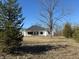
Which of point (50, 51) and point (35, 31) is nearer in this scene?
point (50, 51)

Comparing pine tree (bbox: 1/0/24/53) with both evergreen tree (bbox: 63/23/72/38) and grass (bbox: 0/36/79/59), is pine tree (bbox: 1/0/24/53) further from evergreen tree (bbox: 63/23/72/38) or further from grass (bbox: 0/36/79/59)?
evergreen tree (bbox: 63/23/72/38)

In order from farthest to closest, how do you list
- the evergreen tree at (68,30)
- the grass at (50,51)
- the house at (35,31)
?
the house at (35,31), the evergreen tree at (68,30), the grass at (50,51)

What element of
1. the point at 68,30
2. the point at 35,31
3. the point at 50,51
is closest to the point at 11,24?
the point at 50,51

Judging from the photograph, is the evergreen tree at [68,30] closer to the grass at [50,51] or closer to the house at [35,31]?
the grass at [50,51]

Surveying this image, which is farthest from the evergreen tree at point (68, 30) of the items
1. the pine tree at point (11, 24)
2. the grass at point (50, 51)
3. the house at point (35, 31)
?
the house at point (35, 31)

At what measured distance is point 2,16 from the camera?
1456 centimetres

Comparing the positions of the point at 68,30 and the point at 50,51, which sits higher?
the point at 68,30

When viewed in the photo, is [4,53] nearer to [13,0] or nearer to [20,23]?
[20,23]

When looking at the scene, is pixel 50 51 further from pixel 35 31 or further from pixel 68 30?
pixel 35 31

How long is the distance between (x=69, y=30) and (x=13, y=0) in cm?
2765

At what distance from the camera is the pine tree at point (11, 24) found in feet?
47.1

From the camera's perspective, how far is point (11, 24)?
14328mm

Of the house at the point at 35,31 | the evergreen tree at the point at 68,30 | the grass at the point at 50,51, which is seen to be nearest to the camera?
the grass at the point at 50,51

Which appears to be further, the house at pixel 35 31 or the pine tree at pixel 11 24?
the house at pixel 35 31
